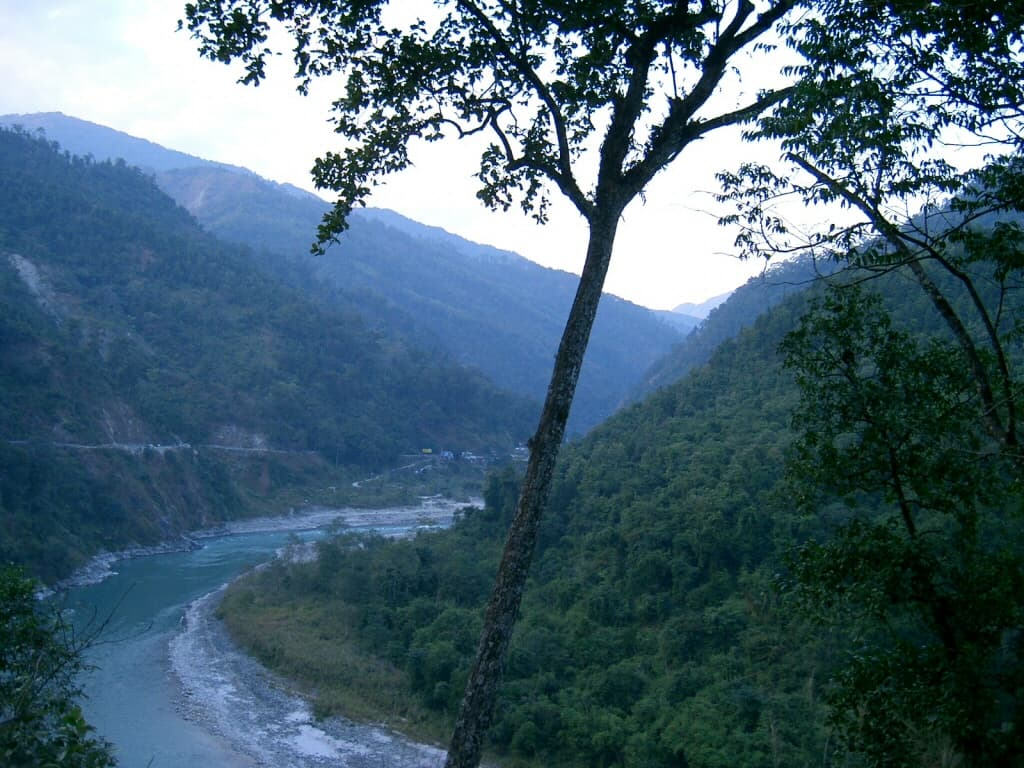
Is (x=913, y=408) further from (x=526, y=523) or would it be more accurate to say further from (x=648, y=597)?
(x=648, y=597)

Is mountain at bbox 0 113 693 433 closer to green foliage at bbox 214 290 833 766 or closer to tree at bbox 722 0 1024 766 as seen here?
green foliage at bbox 214 290 833 766

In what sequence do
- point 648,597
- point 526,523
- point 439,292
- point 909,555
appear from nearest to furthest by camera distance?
point 909,555 < point 526,523 < point 648,597 < point 439,292

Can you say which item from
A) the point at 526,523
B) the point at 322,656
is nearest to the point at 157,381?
the point at 322,656

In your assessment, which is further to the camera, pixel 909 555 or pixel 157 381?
pixel 157 381

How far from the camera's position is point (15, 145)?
5184cm

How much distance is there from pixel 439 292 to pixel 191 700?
88772 mm

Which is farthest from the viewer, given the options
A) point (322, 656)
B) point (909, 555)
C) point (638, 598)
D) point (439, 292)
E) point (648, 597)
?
point (439, 292)

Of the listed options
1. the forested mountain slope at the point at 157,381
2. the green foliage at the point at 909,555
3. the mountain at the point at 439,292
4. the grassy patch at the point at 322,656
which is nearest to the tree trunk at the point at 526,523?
the green foliage at the point at 909,555

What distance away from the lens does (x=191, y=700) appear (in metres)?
15.3

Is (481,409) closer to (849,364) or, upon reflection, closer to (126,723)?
(126,723)

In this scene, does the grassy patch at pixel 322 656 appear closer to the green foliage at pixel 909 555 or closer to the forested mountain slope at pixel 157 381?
the forested mountain slope at pixel 157 381

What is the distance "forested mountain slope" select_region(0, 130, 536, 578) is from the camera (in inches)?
1088

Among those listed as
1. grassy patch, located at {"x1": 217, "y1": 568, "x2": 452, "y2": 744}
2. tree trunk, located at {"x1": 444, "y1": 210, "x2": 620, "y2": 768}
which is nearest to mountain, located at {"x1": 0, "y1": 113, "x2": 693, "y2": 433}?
grassy patch, located at {"x1": 217, "y1": 568, "x2": 452, "y2": 744}

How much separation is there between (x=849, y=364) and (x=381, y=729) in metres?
12.5
